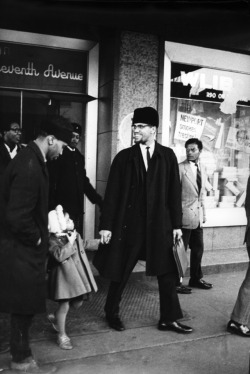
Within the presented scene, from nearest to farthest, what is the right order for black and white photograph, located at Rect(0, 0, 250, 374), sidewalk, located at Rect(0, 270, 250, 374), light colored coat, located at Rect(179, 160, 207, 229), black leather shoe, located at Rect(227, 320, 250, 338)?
black and white photograph, located at Rect(0, 0, 250, 374) < sidewalk, located at Rect(0, 270, 250, 374) < black leather shoe, located at Rect(227, 320, 250, 338) < light colored coat, located at Rect(179, 160, 207, 229)

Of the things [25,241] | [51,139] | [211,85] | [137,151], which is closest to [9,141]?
[137,151]

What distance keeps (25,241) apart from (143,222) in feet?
4.71

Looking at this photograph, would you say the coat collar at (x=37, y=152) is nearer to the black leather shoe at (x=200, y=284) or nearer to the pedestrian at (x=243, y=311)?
the pedestrian at (x=243, y=311)

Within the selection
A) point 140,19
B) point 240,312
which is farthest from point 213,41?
point 240,312

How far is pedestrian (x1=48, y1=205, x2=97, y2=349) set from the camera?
3654 millimetres

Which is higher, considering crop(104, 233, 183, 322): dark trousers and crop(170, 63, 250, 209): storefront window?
crop(170, 63, 250, 209): storefront window

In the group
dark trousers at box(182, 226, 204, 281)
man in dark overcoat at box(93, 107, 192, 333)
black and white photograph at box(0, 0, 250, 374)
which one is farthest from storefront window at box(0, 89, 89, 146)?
man in dark overcoat at box(93, 107, 192, 333)

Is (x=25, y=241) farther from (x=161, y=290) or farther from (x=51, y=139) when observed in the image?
(x=161, y=290)

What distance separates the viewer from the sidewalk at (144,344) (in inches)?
138

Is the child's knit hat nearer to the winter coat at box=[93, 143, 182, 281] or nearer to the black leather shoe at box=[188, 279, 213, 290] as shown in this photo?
the winter coat at box=[93, 143, 182, 281]

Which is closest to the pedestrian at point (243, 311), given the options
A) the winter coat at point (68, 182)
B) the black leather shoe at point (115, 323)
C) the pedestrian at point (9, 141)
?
the black leather shoe at point (115, 323)

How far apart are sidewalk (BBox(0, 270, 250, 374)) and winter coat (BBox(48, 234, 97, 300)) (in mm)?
524

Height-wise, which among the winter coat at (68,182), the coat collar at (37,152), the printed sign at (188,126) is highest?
the printed sign at (188,126)

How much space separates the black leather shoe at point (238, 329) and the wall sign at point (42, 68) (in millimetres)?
4205
